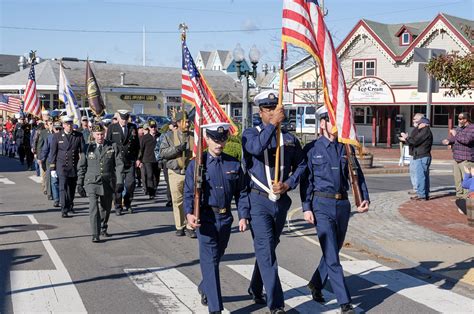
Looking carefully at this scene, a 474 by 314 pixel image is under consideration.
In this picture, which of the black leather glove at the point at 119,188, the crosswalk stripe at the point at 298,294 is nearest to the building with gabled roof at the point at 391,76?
the black leather glove at the point at 119,188

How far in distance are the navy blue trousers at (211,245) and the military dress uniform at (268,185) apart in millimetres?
287

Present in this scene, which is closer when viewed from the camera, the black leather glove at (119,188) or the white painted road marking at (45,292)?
the white painted road marking at (45,292)

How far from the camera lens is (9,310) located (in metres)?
6.69

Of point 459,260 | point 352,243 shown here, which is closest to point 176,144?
point 352,243

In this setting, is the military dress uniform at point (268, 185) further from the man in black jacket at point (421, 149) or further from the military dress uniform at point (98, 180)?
the man in black jacket at point (421, 149)

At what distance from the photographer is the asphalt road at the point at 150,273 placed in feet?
23.3

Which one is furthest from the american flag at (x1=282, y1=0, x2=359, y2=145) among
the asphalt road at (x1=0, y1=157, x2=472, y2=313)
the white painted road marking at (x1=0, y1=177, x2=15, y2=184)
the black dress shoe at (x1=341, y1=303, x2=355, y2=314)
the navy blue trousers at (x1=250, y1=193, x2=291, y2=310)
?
the white painted road marking at (x1=0, y1=177, x2=15, y2=184)

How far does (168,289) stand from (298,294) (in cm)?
148

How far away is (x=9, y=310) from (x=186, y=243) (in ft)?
13.8

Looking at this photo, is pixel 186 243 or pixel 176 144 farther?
pixel 176 144

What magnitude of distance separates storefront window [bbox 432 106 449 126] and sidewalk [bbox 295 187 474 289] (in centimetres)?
2689

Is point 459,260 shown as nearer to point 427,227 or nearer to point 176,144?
point 427,227

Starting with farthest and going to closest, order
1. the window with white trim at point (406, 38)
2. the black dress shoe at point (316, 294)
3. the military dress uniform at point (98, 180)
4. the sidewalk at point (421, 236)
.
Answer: the window with white trim at point (406, 38) < the military dress uniform at point (98, 180) < the sidewalk at point (421, 236) < the black dress shoe at point (316, 294)

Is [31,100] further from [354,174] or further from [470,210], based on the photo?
[354,174]
